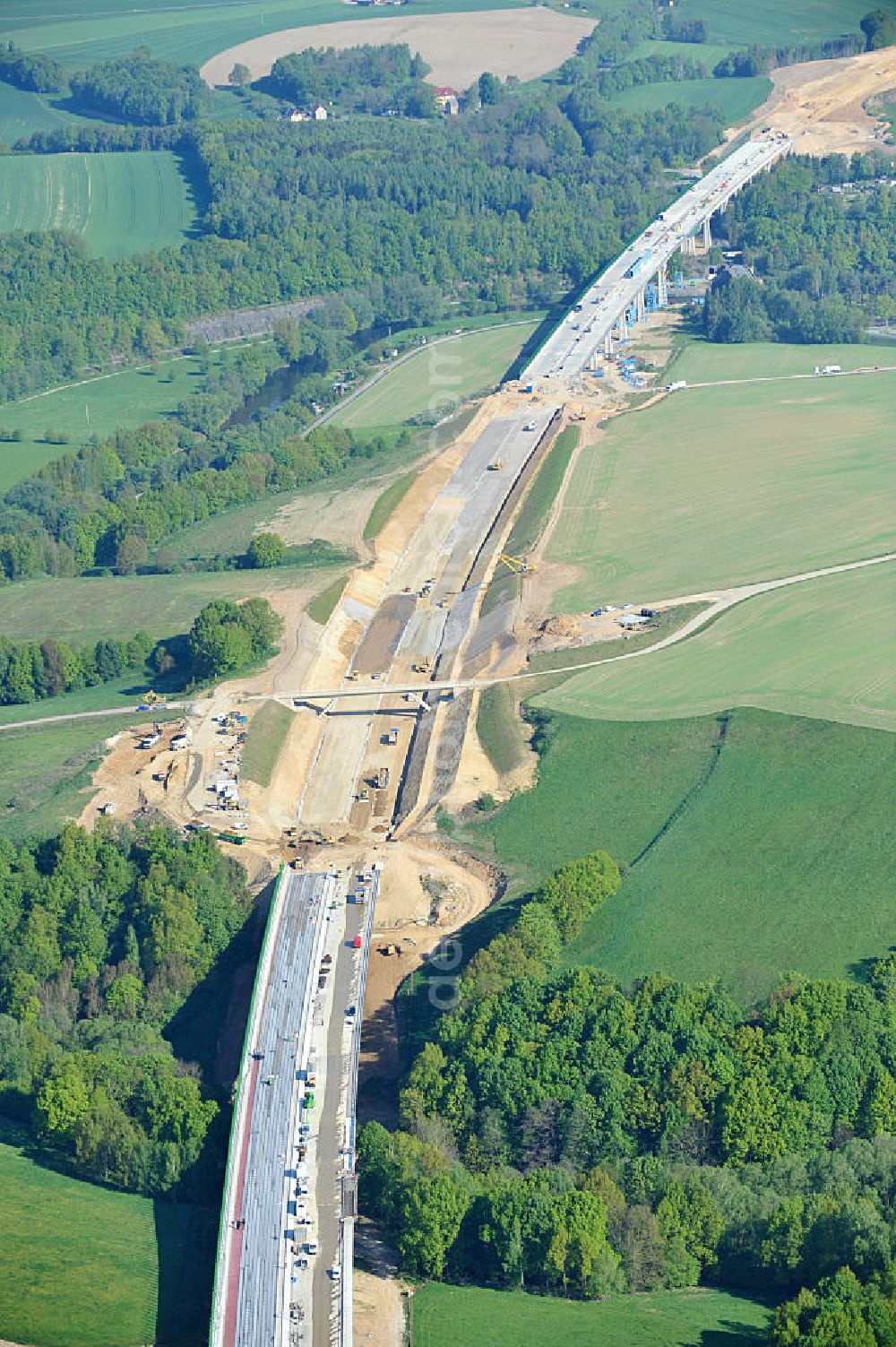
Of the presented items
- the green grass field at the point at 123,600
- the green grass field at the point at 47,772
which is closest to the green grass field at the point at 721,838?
the green grass field at the point at 47,772

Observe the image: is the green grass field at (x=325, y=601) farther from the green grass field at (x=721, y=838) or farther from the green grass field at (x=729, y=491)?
the green grass field at (x=721, y=838)

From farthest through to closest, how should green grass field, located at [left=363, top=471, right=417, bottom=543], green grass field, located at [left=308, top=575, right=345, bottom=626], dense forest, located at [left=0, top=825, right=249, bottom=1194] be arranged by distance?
green grass field, located at [left=363, top=471, right=417, bottom=543] < green grass field, located at [left=308, top=575, right=345, bottom=626] < dense forest, located at [left=0, top=825, right=249, bottom=1194]

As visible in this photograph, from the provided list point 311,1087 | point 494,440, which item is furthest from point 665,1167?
point 494,440

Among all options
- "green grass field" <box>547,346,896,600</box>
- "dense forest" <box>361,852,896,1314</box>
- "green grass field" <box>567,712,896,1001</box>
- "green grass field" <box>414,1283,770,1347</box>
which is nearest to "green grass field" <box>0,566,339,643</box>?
"green grass field" <box>547,346,896,600</box>

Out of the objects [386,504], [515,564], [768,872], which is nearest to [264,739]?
[515,564]

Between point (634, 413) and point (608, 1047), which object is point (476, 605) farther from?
point (608, 1047)

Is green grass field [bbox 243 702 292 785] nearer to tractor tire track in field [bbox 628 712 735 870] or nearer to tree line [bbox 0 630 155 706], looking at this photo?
tree line [bbox 0 630 155 706]

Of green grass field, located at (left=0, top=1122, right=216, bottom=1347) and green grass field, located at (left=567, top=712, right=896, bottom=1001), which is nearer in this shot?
green grass field, located at (left=0, top=1122, right=216, bottom=1347)
